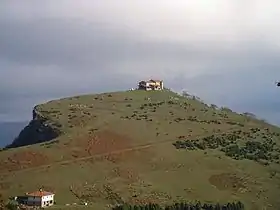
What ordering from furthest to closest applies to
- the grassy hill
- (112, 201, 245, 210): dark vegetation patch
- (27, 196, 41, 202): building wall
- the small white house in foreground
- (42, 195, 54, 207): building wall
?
the grassy hill
(42, 195, 54, 207): building wall
(27, 196, 41, 202): building wall
the small white house in foreground
(112, 201, 245, 210): dark vegetation patch

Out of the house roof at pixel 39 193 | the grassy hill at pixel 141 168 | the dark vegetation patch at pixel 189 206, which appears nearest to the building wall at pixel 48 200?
the house roof at pixel 39 193

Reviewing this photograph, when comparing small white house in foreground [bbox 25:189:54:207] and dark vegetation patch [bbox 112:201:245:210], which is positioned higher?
small white house in foreground [bbox 25:189:54:207]

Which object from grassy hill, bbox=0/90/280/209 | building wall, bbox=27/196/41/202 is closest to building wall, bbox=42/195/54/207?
building wall, bbox=27/196/41/202

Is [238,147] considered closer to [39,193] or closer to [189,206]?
[189,206]

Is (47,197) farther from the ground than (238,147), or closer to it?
closer to it

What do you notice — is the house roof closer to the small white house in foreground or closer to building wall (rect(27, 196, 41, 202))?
the small white house in foreground

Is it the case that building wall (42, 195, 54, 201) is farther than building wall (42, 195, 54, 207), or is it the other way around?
building wall (42, 195, 54, 201)

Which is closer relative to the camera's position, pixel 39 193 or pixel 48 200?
pixel 39 193

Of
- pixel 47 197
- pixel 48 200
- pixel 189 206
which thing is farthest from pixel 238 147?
pixel 47 197
